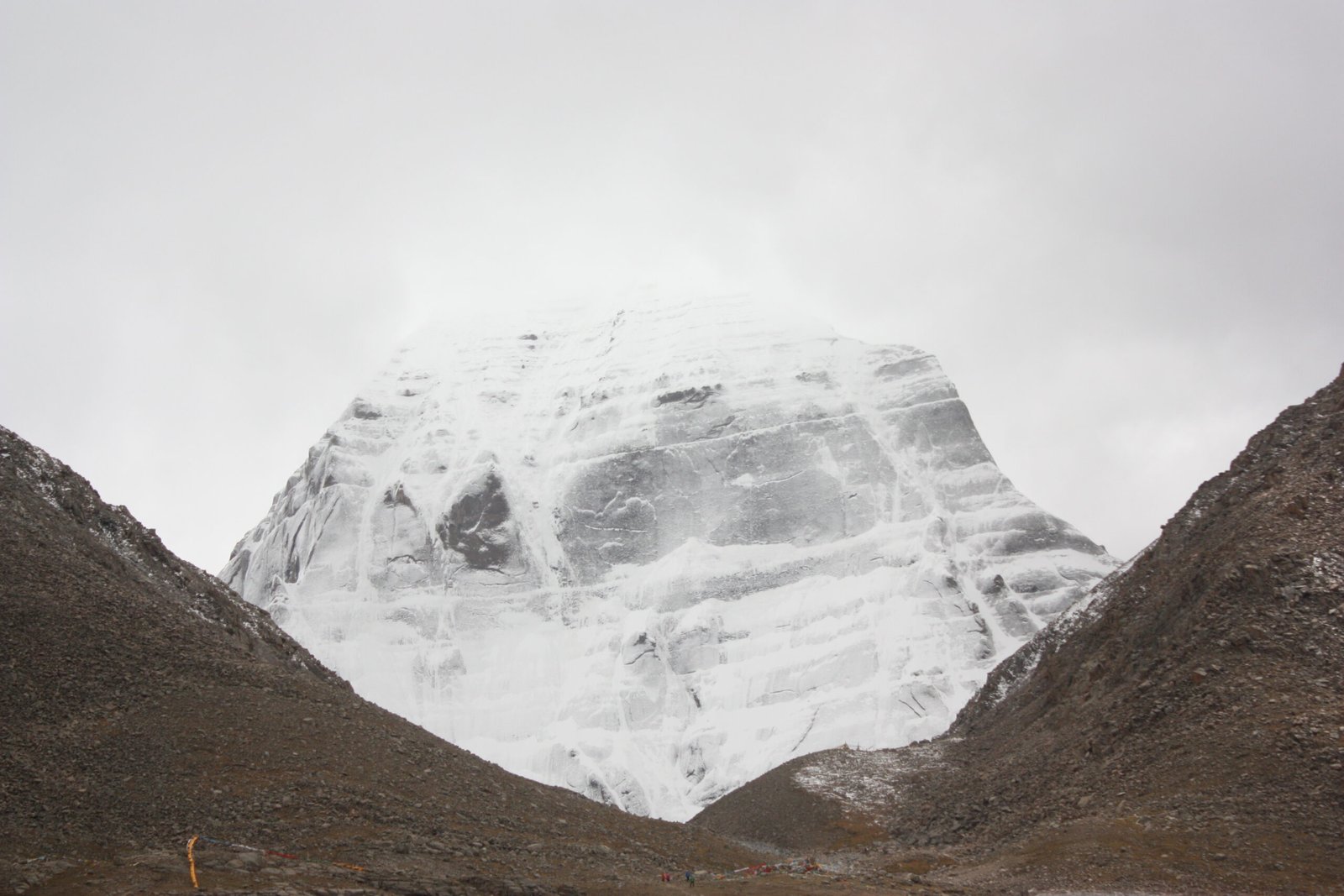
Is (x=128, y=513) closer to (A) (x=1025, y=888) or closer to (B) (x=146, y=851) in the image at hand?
(B) (x=146, y=851)

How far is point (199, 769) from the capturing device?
3969cm

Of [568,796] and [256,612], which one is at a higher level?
[256,612]

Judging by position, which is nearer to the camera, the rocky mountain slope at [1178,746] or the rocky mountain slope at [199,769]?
the rocky mountain slope at [199,769]

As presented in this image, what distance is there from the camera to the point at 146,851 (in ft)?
110

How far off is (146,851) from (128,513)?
34807 mm

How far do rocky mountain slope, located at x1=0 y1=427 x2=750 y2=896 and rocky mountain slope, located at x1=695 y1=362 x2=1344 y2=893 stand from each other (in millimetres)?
17665

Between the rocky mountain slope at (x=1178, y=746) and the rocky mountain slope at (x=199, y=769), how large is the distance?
1766cm

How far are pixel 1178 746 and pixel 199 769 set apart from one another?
44.4m

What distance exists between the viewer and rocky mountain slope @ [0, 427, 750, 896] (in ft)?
110

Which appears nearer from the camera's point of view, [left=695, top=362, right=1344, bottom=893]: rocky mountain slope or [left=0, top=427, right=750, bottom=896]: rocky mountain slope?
[left=0, top=427, right=750, bottom=896]: rocky mountain slope

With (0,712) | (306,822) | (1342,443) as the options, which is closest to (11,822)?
(0,712)

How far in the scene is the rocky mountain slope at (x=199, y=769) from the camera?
33.4m

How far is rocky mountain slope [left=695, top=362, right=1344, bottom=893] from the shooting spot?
145 ft

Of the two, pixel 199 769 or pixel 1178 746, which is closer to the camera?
pixel 199 769
